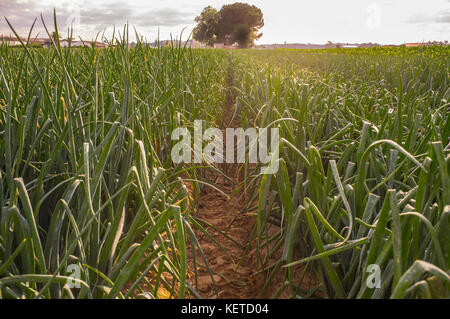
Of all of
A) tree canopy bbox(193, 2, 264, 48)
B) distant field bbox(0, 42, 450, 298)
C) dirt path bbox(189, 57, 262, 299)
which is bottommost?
dirt path bbox(189, 57, 262, 299)

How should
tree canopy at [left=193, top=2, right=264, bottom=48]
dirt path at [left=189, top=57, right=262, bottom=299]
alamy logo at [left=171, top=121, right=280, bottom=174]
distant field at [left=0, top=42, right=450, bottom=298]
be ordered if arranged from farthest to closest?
tree canopy at [left=193, top=2, right=264, bottom=48], alamy logo at [left=171, top=121, right=280, bottom=174], dirt path at [left=189, top=57, right=262, bottom=299], distant field at [left=0, top=42, right=450, bottom=298]

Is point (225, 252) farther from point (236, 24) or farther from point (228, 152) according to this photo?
point (236, 24)

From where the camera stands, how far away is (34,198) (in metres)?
1.16

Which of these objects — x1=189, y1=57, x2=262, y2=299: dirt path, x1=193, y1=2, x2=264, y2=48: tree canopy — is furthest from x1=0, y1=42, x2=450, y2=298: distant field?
x1=193, y1=2, x2=264, y2=48: tree canopy

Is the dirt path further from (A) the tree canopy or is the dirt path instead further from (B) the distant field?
(A) the tree canopy

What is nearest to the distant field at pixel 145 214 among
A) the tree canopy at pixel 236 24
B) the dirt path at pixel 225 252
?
the dirt path at pixel 225 252

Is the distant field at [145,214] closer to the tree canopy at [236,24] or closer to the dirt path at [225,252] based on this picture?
the dirt path at [225,252]

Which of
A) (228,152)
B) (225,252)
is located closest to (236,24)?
(228,152)

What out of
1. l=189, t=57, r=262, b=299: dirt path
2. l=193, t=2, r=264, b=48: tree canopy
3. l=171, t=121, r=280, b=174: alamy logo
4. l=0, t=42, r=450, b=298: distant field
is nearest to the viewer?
l=0, t=42, r=450, b=298: distant field

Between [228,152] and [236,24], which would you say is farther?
[236,24]

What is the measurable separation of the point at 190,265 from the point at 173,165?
71cm

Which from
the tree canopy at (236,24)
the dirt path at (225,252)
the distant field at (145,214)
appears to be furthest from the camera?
the tree canopy at (236,24)
